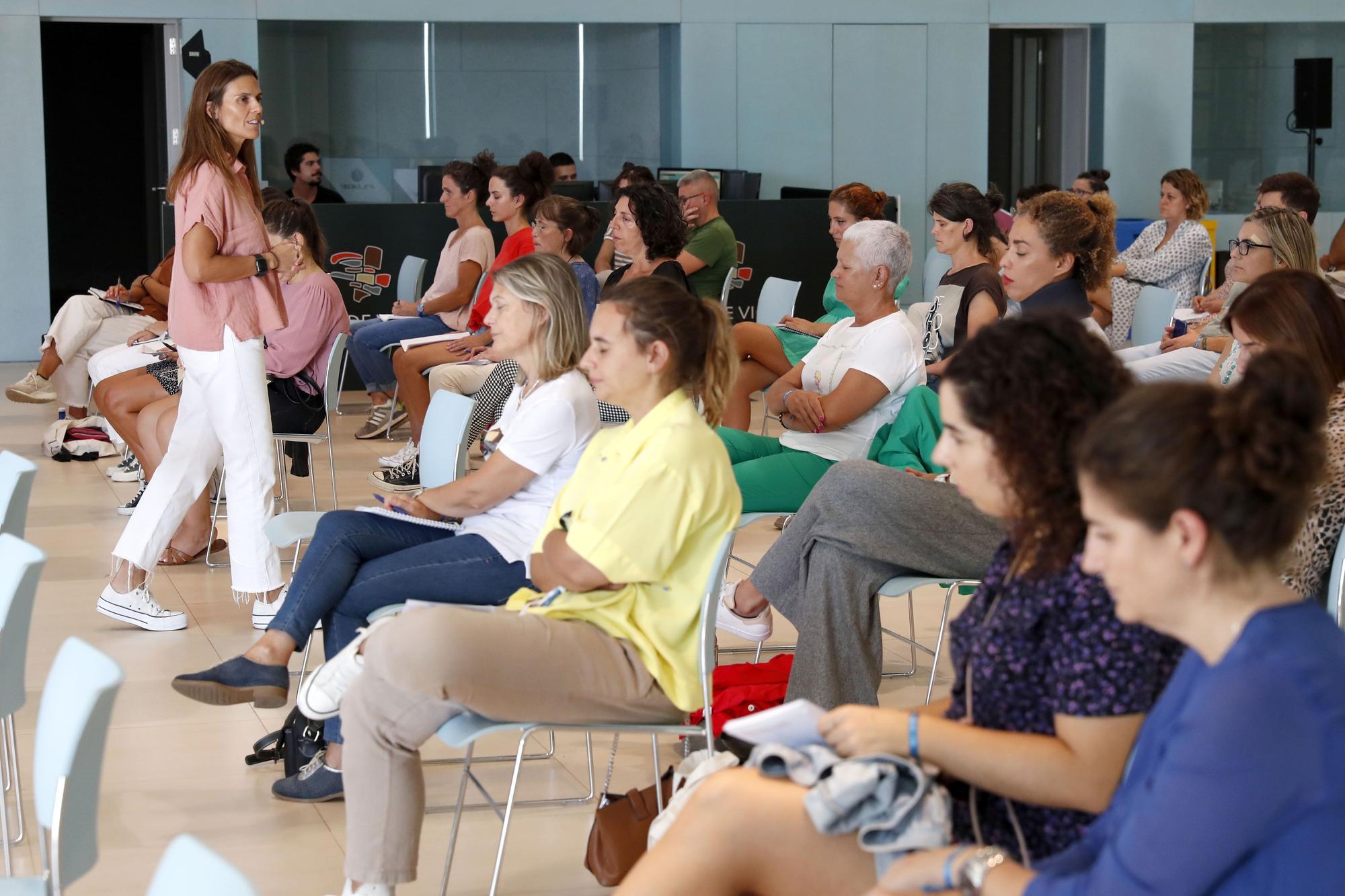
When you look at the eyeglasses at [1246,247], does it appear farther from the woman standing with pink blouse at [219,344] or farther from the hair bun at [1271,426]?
the hair bun at [1271,426]

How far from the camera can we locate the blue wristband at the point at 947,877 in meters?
1.63

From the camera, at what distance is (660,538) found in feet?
8.09

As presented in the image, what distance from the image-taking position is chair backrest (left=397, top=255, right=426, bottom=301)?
830 cm

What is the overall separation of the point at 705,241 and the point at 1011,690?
5.44 metres

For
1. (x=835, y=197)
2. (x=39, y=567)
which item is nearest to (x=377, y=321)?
(x=835, y=197)

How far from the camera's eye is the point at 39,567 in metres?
2.30

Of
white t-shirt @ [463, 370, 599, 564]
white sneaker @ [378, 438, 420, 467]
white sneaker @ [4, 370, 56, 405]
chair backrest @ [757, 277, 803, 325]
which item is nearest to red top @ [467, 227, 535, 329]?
white sneaker @ [378, 438, 420, 467]

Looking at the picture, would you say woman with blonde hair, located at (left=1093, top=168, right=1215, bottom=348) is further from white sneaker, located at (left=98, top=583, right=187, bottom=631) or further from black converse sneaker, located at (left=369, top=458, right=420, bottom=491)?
white sneaker, located at (left=98, top=583, right=187, bottom=631)

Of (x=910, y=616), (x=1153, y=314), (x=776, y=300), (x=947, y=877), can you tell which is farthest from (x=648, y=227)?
(x=947, y=877)

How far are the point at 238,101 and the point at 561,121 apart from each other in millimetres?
8393

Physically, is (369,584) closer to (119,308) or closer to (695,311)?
(695,311)

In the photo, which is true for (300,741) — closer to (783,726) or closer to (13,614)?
(13,614)

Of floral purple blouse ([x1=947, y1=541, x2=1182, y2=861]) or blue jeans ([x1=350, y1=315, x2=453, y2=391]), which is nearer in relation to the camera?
floral purple blouse ([x1=947, y1=541, x2=1182, y2=861])

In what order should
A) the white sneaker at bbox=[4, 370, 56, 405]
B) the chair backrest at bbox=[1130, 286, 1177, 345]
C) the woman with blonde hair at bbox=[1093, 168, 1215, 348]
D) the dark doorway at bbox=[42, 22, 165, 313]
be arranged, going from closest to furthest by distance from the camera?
the chair backrest at bbox=[1130, 286, 1177, 345] < the woman with blonde hair at bbox=[1093, 168, 1215, 348] < the white sneaker at bbox=[4, 370, 56, 405] < the dark doorway at bbox=[42, 22, 165, 313]
